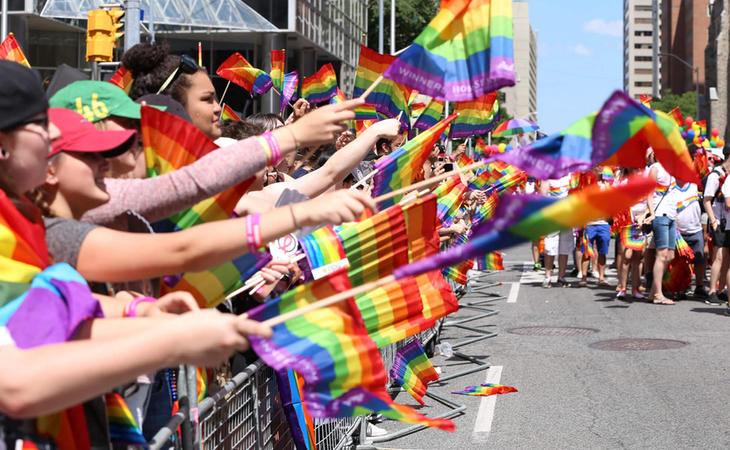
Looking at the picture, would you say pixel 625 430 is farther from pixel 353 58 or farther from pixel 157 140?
pixel 353 58

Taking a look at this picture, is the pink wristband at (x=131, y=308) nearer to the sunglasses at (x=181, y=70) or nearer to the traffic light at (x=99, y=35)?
the sunglasses at (x=181, y=70)

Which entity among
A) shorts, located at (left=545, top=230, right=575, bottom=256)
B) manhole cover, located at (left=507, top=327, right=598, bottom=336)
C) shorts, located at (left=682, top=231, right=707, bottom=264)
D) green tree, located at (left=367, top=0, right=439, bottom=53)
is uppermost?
green tree, located at (left=367, top=0, right=439, bottom=53)

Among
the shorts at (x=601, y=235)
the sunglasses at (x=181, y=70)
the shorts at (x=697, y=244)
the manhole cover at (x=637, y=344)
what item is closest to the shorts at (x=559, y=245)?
the shorts at (x=601, y=235)

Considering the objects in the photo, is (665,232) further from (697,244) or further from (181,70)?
(181,70)

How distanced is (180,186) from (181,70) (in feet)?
4.39

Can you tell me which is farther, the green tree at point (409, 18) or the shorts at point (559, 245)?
the green tree at point (409, 18)

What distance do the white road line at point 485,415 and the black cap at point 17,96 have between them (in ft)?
16.5

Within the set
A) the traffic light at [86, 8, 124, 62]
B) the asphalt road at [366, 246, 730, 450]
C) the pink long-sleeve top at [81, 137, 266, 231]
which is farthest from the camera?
the traffic light at [86, 8, 124, 62]

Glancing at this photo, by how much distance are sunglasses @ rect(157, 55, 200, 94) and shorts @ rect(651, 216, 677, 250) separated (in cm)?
1074

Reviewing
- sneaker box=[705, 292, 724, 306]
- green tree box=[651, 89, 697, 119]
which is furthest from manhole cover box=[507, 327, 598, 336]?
green tree box=[651, 89, 697, 119]

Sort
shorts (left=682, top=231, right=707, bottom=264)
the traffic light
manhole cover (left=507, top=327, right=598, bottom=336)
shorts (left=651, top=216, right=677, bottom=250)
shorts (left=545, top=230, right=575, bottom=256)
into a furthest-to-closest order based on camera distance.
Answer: shorts (left=545, top=230, right=575, bottom=256) < shorts (left=682, top=231, right=707, bottom=264) < shorts (left=651, top=216, right=677, bottom=250) < the traffic light < manhole cover (left=507, top=327, right=598, bottom=336)

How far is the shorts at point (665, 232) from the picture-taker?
13.7 m

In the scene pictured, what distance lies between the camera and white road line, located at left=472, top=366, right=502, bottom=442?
6.82 metres

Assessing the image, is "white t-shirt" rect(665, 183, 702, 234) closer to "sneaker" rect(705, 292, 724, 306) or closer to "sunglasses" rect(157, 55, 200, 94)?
"sneaker" rect(705, 292, 724, 306)
